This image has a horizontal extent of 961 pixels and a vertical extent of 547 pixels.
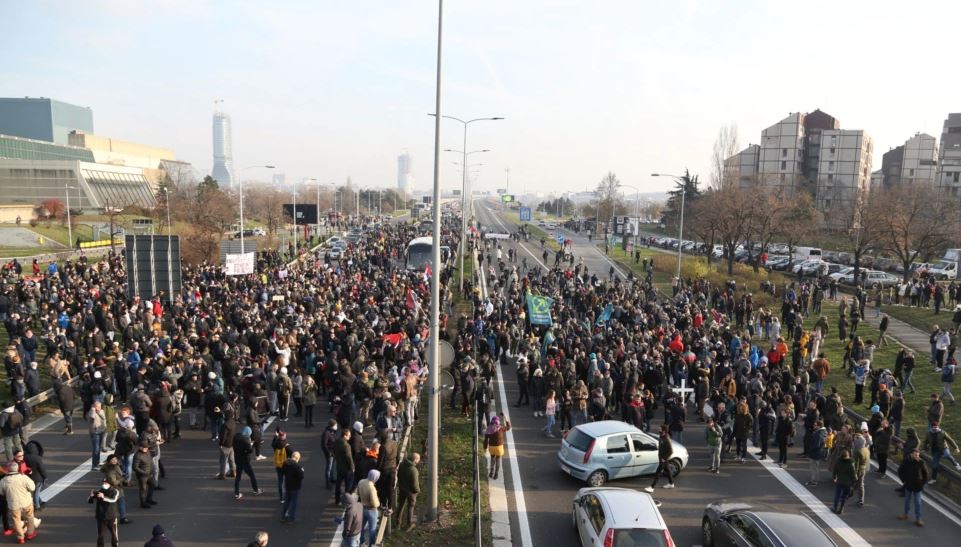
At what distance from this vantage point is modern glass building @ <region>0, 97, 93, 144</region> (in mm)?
128250

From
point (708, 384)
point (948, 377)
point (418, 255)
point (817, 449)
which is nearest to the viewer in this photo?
point (817, 449)

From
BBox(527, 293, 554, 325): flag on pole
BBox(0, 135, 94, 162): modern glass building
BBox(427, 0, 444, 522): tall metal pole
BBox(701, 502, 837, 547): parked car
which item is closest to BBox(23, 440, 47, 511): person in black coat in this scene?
BBox(427, 0, 444, 522): tall metal pole

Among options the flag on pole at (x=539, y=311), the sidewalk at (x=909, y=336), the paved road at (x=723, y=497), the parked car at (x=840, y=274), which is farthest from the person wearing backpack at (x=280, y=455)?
the parked car at (x=840, y=274)

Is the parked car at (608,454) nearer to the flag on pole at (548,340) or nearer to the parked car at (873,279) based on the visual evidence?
the flag on pole at (548,340)

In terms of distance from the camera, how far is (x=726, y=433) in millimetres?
15273

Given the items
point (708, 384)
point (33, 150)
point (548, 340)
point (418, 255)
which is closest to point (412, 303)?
point (548, 340)

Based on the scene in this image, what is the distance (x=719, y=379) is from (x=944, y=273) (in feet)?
120

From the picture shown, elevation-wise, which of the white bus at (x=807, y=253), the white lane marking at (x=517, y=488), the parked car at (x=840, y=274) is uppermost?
the white bus at (x=807, y=253)

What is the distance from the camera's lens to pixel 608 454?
13.3 metres

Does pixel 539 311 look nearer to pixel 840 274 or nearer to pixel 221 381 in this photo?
pixel 221 381

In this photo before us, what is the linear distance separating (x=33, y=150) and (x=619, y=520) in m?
114

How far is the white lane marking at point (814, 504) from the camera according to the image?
1152cm

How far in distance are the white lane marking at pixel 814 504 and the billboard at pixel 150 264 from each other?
65.6 feet

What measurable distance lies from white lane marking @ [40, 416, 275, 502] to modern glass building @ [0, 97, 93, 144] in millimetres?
141198
